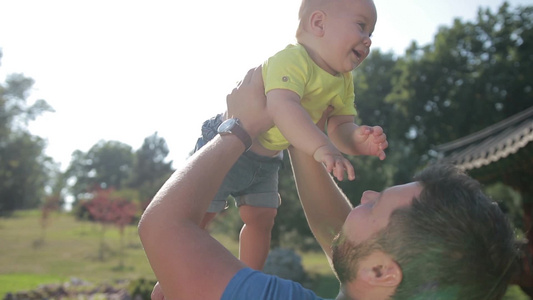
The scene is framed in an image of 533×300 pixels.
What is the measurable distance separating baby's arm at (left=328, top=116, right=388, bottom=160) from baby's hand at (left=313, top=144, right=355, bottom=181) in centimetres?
20

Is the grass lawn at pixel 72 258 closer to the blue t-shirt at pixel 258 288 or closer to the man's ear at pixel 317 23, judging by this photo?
the man's ear at pixel 317 23

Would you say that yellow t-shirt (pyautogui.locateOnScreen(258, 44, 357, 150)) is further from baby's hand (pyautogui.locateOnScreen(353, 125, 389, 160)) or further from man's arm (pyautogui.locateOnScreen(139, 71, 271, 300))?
man's arm (pyautogui.locateOnScreen(139, 71, 271, 300))

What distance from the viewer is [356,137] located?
188cm

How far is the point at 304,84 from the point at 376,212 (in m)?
0.58

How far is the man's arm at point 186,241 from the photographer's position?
1.32 m

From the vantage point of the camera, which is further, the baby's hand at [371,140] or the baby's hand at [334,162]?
the baby's hand at [371,140]

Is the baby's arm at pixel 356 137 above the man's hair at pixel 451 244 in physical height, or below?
above

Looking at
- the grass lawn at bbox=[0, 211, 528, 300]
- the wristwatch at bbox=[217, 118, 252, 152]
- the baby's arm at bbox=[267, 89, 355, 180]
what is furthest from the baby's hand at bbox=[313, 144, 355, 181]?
the grass lawn at bbox=[0, 211, 528, 300]

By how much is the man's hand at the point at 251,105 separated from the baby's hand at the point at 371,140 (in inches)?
12.1

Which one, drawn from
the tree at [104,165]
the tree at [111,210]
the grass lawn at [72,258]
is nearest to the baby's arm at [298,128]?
the grass lawn at [72,258]

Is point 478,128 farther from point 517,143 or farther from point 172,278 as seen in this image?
point 172,278

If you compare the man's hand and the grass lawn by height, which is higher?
the man's hand

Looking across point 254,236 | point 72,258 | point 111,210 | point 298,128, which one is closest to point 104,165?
point 111,210

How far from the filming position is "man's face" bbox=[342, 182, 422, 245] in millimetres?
1496
